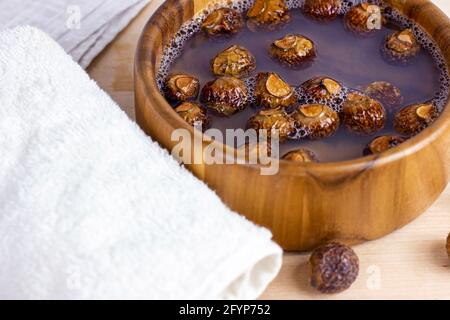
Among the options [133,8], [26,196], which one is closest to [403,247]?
[26,196]

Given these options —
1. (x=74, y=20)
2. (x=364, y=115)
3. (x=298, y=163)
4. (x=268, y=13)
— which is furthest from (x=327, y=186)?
(x=74, y=20)

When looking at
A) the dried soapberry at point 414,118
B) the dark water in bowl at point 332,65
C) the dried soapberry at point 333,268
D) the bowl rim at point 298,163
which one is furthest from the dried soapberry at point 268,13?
the dried soapberry at point 333,268

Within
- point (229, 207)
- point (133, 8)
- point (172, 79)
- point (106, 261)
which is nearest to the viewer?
point (106, 261)

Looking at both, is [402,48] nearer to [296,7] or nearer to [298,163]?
[296,7]

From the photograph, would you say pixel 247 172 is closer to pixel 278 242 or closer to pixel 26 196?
pixel 278 242

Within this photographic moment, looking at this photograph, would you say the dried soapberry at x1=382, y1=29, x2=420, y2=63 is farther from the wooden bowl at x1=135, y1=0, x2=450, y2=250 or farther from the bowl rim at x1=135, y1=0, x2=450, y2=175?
the wooden bowl at x1=135, y1=0, x2=450, y2=250

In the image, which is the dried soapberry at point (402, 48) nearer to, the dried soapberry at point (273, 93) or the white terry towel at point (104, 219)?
the dried soapberry at point (273, 93)

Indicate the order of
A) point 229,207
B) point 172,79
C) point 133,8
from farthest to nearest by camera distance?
point 133,8 < point 172,79 < point 229,207
